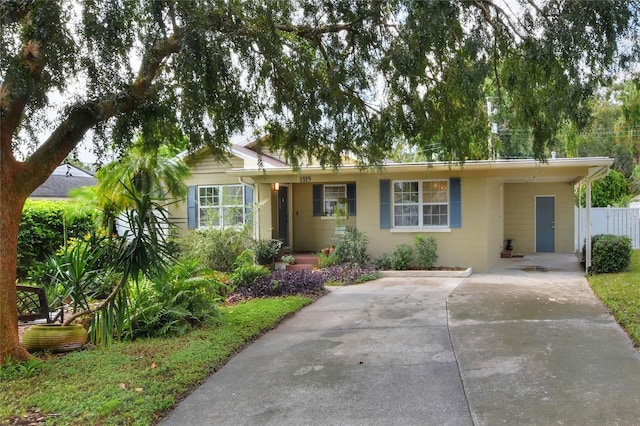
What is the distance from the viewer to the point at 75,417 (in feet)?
13.7

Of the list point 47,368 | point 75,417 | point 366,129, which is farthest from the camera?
point 366,129

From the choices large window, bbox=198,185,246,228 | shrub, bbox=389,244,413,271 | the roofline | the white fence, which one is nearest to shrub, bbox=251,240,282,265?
large window, bbox=198,185,246,228

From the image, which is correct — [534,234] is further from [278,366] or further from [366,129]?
[278,366]

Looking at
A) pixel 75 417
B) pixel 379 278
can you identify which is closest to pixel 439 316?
pixel 379 278

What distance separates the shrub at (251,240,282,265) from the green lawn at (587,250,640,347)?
787 cm

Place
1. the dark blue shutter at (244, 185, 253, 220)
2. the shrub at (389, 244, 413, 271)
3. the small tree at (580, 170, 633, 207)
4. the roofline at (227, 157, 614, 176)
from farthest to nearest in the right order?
the small tree at (580, 170, 633, 207), the dark blue shutter at (244, 185, 253, 220), the shrub at (389, 244, 413, 271), the roofline at (227, 157, 614, 176)

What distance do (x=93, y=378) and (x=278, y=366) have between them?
1976mm

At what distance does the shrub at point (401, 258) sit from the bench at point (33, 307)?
27.3ft

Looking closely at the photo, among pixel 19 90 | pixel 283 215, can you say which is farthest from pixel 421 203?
pixel 19 90

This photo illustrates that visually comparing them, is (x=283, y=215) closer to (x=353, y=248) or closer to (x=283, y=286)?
(x=353, y=248)

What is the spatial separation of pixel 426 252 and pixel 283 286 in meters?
4.56

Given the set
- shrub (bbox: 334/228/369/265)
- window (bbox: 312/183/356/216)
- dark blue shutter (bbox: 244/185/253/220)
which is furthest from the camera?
window (bbox: 312/183/356/216)

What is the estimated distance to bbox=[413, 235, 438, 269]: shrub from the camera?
13117 millimetres

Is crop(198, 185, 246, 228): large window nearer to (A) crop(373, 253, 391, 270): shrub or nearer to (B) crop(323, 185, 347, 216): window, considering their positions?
(B) crop(323, 185, 347, 216): window
